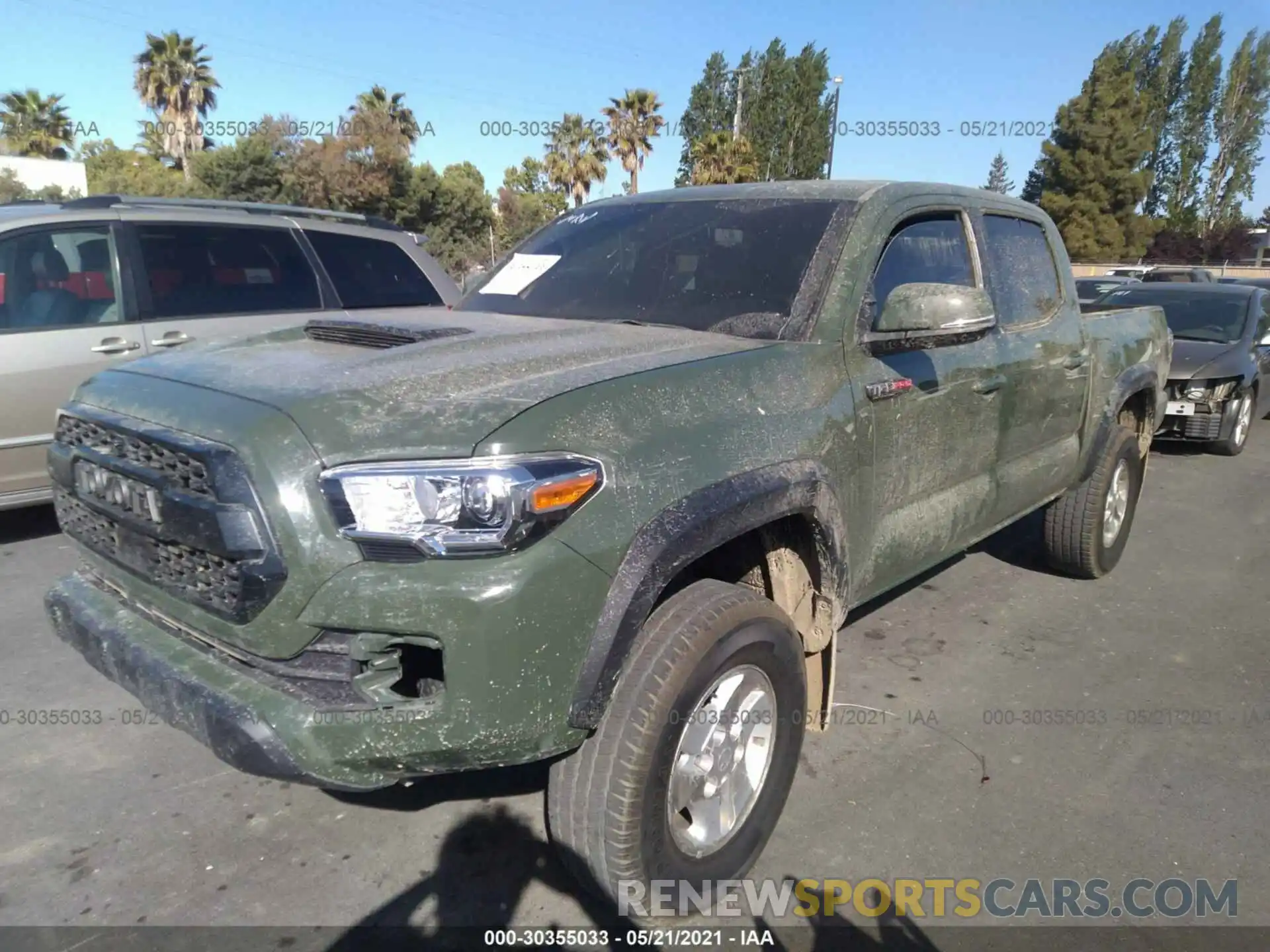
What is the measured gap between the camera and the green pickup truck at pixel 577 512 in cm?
198

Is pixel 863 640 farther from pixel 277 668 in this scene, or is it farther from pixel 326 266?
pixel 326 266

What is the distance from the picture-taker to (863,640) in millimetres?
4332

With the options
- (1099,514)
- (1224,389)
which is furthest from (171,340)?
(1224,389)

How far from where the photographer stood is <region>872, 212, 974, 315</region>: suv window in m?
3.19

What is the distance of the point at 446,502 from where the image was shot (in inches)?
77.5

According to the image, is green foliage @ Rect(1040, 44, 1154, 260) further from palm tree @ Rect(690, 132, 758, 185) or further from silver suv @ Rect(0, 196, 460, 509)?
silver suv @ Rect(0, 196, 460, 509)

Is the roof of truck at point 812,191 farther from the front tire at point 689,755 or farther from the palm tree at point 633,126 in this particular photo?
the palm tree at point 633,126

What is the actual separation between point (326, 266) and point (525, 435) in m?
4.80

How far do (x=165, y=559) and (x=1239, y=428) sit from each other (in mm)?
9657

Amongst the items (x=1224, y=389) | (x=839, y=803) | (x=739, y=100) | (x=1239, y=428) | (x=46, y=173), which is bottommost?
(x=839, y=803)

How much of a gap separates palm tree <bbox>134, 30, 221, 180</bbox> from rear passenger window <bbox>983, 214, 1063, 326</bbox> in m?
42.2

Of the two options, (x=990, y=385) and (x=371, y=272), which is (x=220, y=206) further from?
(x=990, y=385)

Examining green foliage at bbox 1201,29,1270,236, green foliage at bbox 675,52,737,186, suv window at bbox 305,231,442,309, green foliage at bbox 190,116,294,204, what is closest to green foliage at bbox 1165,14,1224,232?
green foliage at bbox 1201,29,1270,236

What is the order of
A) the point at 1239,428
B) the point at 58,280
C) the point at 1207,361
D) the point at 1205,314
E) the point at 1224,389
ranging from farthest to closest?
the point at 1205,314 → the point at 1239,428 → the point at 1207,361 → the point at 1224,389 → the point at 58,280
